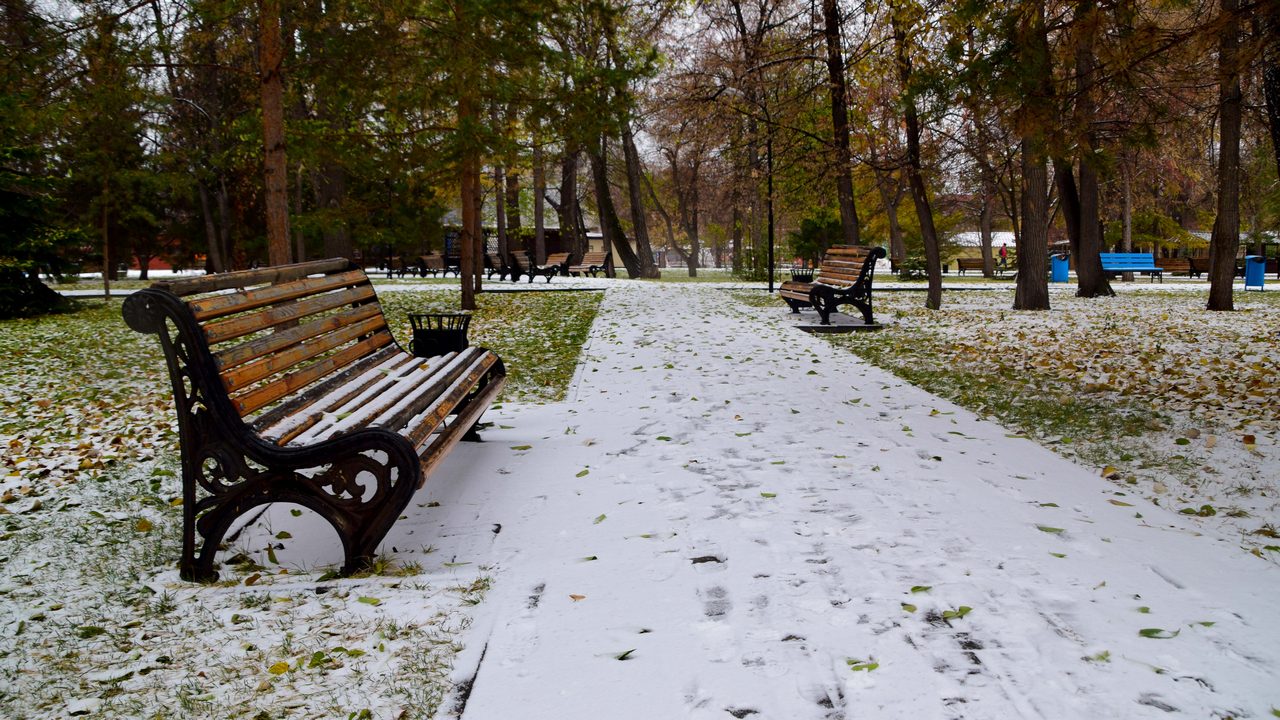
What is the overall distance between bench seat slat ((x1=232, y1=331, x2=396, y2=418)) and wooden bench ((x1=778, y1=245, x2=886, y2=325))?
25.1ft

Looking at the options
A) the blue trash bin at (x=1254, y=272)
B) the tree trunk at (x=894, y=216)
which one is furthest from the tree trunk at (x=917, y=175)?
the tree trunk at (x=894, y=216)

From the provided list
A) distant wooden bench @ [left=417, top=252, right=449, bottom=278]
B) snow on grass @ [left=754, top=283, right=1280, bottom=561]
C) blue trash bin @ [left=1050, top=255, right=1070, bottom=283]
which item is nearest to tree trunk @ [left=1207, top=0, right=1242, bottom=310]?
snow on grass @ [left=754, top=283, right=1280, bottom=561]

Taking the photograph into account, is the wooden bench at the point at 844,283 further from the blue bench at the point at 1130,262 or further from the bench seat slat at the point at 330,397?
the blue bench at the point at 1130,262

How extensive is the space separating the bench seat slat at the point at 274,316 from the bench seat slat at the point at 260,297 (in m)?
0.04

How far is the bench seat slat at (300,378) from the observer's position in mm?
3545

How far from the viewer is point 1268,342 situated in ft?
33.8

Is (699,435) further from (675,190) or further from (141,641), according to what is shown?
(675,190)

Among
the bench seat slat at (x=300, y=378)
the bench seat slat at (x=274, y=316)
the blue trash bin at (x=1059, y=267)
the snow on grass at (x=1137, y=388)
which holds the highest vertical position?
the blue trash bin at (x=1059, y=267)

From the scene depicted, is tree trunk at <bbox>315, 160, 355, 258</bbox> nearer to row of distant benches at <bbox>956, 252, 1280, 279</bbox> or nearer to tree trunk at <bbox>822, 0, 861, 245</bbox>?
tree trunk at <bbox>822, 0, 861, 245</bbox>

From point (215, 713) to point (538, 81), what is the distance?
1164 cm

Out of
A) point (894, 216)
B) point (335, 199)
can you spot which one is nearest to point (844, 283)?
point (335, 199)

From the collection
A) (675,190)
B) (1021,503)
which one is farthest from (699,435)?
(675,190)

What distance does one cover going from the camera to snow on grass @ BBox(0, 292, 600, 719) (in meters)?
2.61

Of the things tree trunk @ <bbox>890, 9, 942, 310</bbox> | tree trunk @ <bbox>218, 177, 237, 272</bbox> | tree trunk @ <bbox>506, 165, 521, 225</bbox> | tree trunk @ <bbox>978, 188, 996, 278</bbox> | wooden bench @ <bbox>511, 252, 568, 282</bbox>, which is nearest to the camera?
tree trunk @ <bbox>890, 9, 942, 310</bbox>
